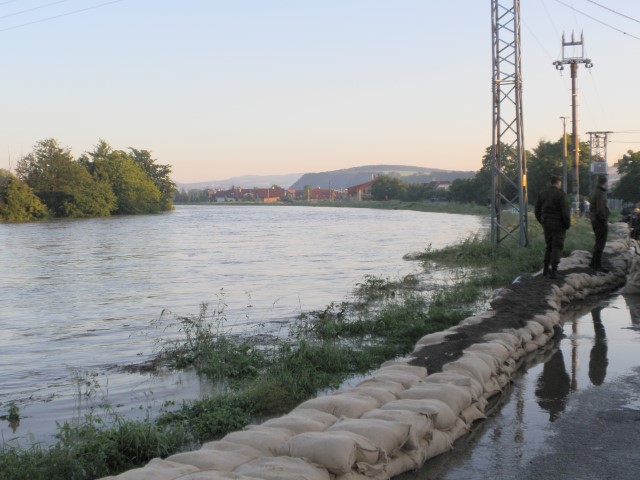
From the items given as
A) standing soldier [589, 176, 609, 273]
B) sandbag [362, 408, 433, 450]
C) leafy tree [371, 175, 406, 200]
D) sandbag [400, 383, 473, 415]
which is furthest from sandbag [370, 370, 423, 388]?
leafy tree [371, 175, 406, 200]

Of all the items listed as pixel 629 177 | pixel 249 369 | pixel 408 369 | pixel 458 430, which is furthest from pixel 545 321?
pixel 629 177

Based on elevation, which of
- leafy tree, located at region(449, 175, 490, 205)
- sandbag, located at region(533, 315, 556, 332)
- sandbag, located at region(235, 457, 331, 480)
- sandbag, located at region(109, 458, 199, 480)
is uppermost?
leafy tree, located at region(449, 175, 490, 205)

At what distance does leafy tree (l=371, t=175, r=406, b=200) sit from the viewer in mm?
153500

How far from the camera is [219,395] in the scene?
6227 millimetres

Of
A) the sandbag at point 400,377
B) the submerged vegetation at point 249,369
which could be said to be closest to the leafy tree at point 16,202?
the submerged vegetation at point 249,369

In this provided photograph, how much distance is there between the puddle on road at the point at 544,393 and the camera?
14.8 feet

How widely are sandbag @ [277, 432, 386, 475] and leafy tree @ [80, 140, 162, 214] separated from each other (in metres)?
90.9

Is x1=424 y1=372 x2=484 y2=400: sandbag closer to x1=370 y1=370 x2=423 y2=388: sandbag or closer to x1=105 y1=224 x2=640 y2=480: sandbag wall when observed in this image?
x1=105 y1=224 x2=640 y2=480: sandbag wall

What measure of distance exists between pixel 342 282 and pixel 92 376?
33.6 feet

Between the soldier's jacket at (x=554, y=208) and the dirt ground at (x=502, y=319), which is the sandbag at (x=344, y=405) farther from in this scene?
the soldier's jacket at (x=554, y=208)

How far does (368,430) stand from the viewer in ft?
14.2

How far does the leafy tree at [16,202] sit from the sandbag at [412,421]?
75.8m

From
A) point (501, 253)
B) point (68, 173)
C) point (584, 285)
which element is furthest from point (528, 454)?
point (68, 173)

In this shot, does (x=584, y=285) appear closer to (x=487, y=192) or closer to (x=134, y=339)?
(x=134, y=339)
